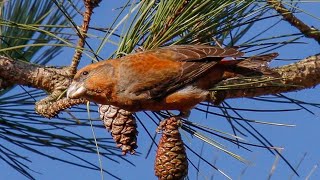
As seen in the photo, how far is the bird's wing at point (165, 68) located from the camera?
1.73m

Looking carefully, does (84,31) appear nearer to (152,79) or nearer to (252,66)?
(152,79)

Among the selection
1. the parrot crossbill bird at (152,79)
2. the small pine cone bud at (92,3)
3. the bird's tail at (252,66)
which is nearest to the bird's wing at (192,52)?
the parrot crossbill bird at (152,79)

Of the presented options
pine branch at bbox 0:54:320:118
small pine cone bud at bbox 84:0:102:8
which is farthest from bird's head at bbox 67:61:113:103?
small pine cone bud at bbox 84:0:102:8

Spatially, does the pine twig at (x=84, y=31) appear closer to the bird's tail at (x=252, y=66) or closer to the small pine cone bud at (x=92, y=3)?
the small pine cone bud at (x=92, y=3)

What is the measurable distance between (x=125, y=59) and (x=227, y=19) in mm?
322

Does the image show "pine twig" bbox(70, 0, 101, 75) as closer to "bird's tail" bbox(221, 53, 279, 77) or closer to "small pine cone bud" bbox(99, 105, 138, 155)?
"small pine cone bud" bbox(99, 105, 138, 155)

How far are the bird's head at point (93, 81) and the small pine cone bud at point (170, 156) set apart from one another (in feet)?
0.64

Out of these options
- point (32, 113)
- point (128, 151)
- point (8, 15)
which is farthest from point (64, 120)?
point (128, 151)

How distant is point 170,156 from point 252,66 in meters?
0.50

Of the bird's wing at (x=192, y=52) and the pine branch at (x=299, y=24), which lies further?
the pine branch at (x=299, y=24)

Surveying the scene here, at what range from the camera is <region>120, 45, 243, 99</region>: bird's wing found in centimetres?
173

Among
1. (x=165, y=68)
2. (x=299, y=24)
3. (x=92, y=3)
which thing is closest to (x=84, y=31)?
(x=92, y=3)

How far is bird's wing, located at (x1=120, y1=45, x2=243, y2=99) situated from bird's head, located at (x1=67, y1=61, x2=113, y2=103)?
0.05m

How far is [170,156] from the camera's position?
1.54 meters
